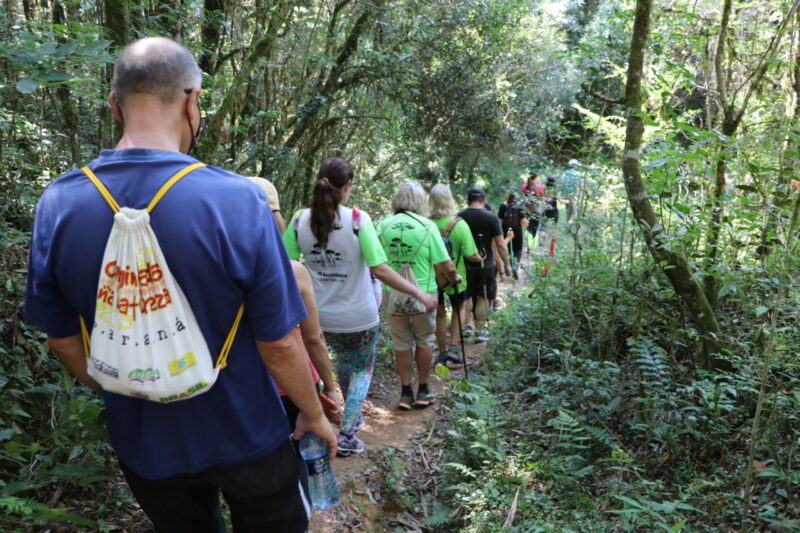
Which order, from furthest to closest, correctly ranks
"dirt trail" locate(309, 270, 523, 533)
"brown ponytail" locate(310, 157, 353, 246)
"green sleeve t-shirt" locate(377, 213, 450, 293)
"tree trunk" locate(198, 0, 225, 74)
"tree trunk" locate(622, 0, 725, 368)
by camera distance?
1. "tree trunk" locate(198, 0, 225, 74)
2. "green sleeve t-shirt" locate(377, 213, 450, 293)
3. "tree trunk" locate(622, 0, 725, 368)
4. "brown ponytail" locate(310, 157, 353, 246)
5. "dirt trail" locate(309, 270, 523, 533)

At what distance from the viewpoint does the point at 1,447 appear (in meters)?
2.97

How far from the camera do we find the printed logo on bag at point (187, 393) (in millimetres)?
1725

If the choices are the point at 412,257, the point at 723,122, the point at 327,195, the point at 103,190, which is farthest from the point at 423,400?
the point at 103,190

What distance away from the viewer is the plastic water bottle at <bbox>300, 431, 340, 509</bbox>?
246cm

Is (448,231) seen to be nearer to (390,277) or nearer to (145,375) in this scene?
(390,277)

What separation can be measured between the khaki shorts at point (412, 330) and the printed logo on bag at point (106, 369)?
13.9 ft

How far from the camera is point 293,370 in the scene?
1963mm

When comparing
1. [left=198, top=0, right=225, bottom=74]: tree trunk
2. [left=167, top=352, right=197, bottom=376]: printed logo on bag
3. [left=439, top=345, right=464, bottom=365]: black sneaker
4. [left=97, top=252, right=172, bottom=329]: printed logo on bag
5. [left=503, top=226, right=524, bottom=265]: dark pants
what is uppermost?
[left=198, top=0, right=225, bottom=74]: tree trunk

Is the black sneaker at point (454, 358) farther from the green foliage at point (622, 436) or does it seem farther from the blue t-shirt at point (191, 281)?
the blue t-shirt at point (191, 281)

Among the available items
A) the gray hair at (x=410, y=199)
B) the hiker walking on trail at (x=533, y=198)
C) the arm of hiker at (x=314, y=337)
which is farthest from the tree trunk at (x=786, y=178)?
the gray hair at (x=410, y=199)

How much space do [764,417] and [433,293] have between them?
2.98m

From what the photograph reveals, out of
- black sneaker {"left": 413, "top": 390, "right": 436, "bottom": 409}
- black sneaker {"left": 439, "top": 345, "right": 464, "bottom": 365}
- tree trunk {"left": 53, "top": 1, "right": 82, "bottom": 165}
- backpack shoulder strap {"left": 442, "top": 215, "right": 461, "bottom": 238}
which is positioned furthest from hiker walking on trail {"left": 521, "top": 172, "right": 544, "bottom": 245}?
tree trunk {"left": 53, "top": 1, "right": 82, "bottom": 165}

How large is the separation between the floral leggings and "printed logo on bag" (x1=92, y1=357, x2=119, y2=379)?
9.22ft

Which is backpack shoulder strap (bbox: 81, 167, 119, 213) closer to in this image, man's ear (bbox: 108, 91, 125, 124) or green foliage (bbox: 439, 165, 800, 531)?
man's ear (bbox: 108, 91, 125, 124)
